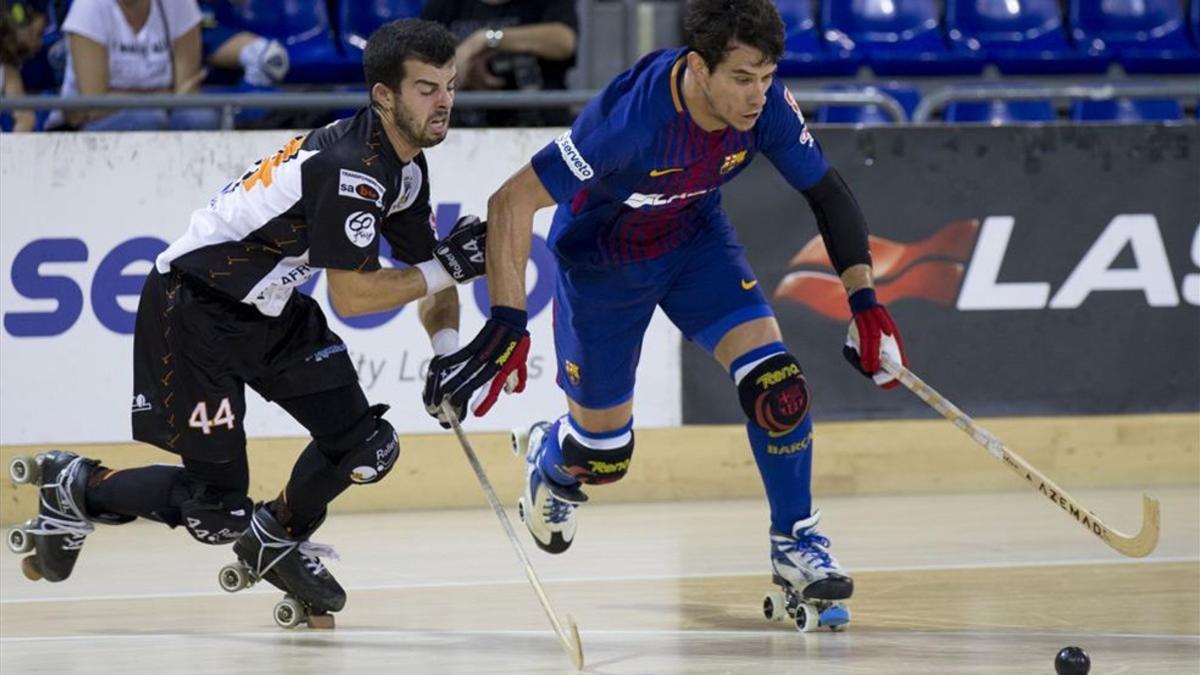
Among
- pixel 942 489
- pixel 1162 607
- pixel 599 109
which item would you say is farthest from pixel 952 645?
pixel 942 489

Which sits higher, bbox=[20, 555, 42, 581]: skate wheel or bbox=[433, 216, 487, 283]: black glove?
bbox=[433, 216, 487, 283]: black glove

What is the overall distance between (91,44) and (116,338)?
1.49 meters

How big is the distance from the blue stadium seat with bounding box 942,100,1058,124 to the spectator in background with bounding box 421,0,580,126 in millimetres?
2225

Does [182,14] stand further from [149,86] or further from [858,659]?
[858,659]

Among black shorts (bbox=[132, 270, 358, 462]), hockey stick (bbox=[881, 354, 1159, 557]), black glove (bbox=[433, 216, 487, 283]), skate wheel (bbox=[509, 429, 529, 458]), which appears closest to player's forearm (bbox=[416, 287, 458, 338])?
black shorts (bbox=[132, 270, 358, 462])

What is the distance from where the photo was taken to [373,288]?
5559 millimetres

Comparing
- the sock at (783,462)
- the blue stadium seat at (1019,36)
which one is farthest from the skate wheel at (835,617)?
the blue stadium seat at (1019,36)

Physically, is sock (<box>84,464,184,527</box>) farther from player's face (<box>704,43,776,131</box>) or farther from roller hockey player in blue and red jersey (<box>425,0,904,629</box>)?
player's face (<box>704,43,776,131</box>)

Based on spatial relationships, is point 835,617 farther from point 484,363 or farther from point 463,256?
point 463,256

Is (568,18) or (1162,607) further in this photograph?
(568,18)

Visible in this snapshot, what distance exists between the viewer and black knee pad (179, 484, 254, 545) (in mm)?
5922

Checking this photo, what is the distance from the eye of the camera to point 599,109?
18.7 ft

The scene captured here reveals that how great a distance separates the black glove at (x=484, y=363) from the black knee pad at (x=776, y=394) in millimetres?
799

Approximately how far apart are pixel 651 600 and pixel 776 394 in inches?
36.7
